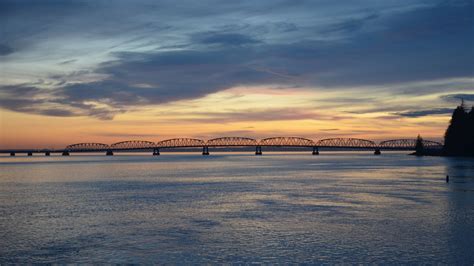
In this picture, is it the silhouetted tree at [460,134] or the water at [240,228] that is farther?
the silhouetted tree at [460,134]

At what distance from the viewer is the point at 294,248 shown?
22.5 m

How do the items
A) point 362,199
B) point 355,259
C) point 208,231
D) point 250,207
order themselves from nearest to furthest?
point 355,259, point 208,231, point 250,207, point 362,199

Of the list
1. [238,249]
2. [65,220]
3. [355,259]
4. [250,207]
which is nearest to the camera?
[355,259]

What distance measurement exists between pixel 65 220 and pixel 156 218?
5.94 m

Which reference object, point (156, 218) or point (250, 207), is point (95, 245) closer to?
point (156, 218)

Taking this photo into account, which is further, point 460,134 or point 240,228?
point 460,134

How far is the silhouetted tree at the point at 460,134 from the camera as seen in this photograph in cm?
16575

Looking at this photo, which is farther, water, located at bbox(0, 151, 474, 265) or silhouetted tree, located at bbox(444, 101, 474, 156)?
silhouetted tree, located at bbox(444, 101, 474, 156)

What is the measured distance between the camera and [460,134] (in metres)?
172

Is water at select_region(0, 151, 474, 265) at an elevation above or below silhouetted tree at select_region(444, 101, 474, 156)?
below

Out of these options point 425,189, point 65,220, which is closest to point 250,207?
point 65,220

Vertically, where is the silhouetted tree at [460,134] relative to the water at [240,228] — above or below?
above

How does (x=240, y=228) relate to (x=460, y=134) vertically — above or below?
below

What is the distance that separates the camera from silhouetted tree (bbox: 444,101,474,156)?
166m
